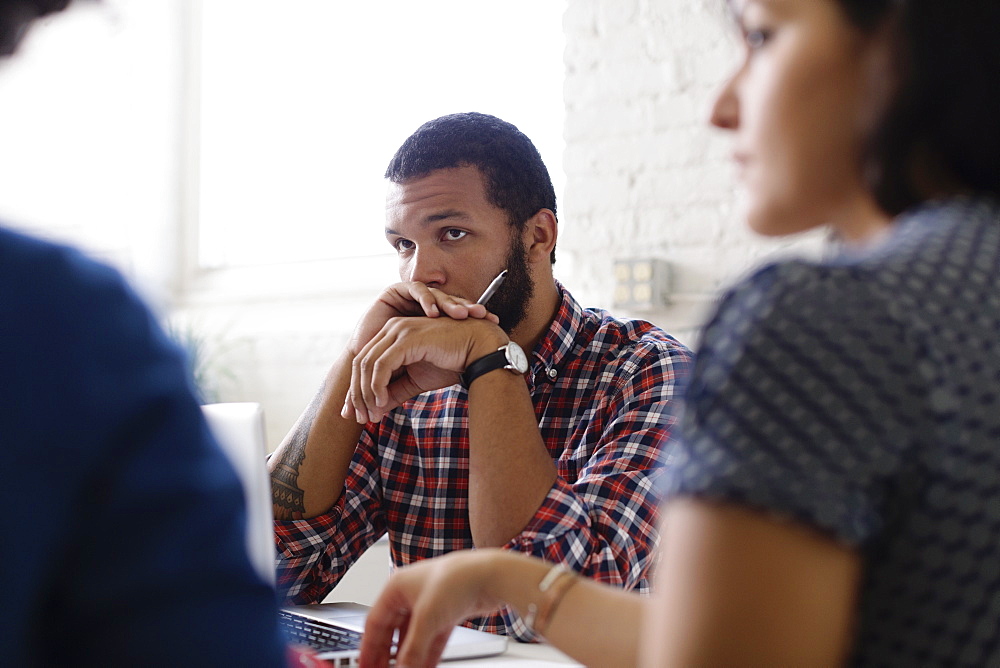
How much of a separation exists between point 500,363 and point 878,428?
0.98 meters

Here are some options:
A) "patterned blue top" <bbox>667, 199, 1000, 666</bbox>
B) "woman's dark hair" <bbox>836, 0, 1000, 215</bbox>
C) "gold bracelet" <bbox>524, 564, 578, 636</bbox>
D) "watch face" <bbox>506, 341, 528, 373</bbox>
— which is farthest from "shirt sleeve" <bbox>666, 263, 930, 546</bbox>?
"watch face" <bbox>506, 341, 528, 373</bbox>

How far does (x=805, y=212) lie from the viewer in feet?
1.82

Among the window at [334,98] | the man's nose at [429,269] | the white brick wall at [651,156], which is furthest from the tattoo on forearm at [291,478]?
the window at [334,98]

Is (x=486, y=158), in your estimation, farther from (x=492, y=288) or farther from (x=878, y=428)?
(x=878, y=428)

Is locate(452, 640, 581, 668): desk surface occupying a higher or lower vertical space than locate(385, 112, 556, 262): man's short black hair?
lower

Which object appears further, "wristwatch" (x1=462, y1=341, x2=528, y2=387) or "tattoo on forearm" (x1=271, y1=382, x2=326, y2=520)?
"tattoo on forearm" (x1=271, y1=382, x2=326, y2=520)

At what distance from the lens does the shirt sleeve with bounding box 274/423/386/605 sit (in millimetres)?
1428

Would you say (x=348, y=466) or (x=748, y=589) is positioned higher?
(x=748, y=589)

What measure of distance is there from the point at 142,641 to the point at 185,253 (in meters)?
3.32

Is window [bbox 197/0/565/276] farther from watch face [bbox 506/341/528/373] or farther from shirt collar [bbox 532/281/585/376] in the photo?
watch face [bbox 506/341/528/373]

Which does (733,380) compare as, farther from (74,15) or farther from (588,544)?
(588,544)

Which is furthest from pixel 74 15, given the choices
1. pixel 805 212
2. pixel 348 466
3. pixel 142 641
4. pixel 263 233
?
pixel 263 233

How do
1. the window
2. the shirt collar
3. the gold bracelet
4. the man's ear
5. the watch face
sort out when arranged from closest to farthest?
the gold bracelet < the watch face < the shirt collar < the man's ear < the window

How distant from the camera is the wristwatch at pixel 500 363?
4.48ft
